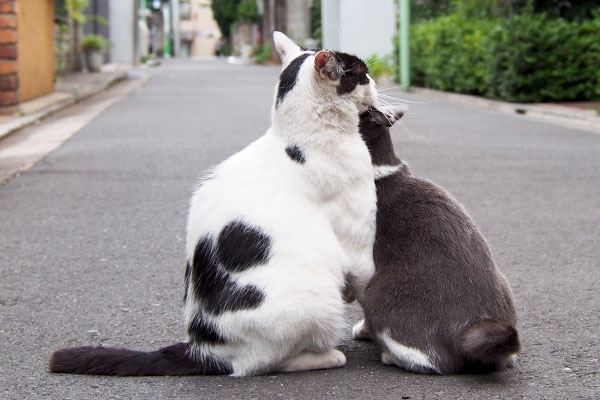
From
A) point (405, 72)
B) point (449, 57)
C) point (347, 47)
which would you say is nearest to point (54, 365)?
point (347, 47)

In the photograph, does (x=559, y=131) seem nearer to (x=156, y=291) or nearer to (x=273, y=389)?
(x=156, y=291)

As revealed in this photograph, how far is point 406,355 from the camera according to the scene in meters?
2.82

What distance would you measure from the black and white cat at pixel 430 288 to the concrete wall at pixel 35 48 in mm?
11072

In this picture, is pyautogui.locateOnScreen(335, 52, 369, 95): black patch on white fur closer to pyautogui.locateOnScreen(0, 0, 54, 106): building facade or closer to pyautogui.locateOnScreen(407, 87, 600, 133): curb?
pyautogui.locateOnScreen(407, 87, 600, 133): curb

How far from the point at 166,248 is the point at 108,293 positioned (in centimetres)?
101

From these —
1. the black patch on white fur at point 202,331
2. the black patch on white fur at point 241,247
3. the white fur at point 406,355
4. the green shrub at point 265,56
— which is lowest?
the white fur at point 406,355

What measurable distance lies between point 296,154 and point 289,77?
26 cm

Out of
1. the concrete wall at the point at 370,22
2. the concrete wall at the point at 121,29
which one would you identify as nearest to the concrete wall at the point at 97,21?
the concrete wall at the point at 121,29

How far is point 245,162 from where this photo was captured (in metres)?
2.91

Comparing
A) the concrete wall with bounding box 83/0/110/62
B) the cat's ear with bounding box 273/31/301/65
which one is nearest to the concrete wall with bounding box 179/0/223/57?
the concrete wall with bounding box 83/0/110/62

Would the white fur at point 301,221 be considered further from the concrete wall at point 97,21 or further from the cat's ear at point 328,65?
the concrete wall at point 97,21

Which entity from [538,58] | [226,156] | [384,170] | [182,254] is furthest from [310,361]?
[538,58]

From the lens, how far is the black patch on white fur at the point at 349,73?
278 centimetres

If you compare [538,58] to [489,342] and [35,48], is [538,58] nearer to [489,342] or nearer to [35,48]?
[35,48]
